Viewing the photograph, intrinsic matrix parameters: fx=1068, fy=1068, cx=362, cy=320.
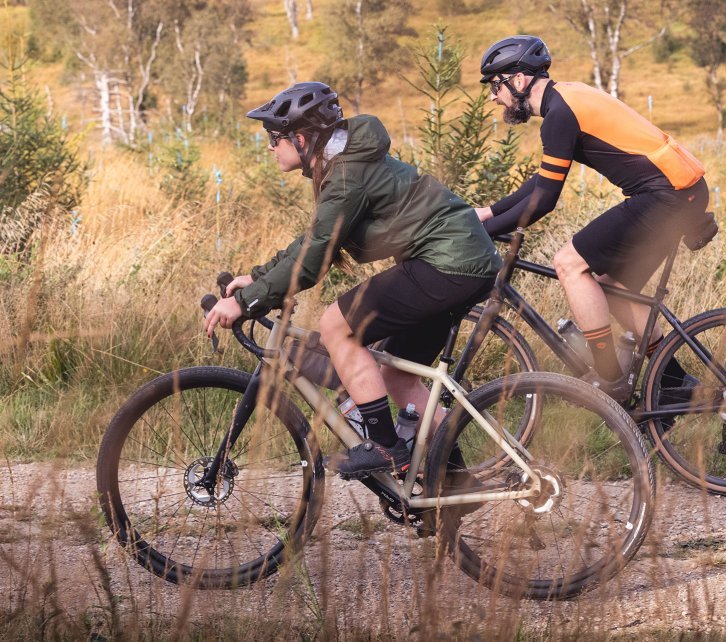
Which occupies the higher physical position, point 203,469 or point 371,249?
point 371,249

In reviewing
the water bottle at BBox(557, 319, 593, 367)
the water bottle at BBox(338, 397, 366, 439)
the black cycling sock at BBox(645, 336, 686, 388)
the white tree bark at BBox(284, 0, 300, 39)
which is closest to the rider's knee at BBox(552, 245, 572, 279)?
the water bottle at BBox(557, 319, 593, 367)

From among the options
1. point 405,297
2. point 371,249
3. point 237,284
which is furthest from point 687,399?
point 237,284

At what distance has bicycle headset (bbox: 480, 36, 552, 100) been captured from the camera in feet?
15.9

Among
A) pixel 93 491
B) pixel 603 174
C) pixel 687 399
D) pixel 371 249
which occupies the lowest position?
pixel 93 491

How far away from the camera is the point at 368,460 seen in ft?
12.3

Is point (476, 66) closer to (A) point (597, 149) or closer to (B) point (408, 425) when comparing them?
(A) point (597, 149)

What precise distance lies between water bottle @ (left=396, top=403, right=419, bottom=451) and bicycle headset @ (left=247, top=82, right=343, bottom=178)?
1009mm

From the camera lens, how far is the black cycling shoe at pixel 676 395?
16.3ft

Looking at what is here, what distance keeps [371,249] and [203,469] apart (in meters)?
1.00

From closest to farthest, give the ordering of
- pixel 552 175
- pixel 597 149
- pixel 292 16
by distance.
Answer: pixel 552 175, pixel 597 149, pixel 292 16

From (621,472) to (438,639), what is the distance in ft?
7.78

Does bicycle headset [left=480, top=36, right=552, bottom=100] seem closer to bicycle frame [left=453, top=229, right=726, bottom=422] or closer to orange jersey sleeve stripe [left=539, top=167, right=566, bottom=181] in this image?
orange jersey sleeve stripe [left=539, top=167, right=566, bottom=181]

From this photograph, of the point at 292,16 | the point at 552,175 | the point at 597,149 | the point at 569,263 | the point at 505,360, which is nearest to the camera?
the point at 552,175

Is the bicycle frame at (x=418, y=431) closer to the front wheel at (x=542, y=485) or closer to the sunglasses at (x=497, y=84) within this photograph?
Answer: the front wheel at (x=542, y=485)
